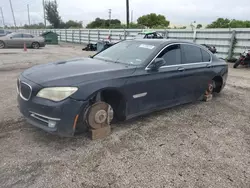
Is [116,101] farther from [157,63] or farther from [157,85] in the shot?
[157,63]

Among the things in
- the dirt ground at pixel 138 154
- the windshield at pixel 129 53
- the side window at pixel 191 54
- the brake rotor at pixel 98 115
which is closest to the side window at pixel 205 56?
the side window at pixel 191 54

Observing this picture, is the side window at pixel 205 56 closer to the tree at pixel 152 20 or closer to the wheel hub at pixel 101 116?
the wheel hub at pixel 101 116

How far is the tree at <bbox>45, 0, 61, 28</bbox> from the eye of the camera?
53969 mm

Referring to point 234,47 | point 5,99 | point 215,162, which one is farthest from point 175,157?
point 234,47

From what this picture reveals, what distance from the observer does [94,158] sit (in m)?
2.85

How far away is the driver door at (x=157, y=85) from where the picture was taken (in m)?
3.51

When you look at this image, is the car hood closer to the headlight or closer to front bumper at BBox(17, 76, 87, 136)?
the headlight

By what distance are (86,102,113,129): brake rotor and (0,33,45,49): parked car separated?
18680 mm

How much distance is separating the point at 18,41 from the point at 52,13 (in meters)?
38.8

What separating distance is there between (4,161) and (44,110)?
30.2 inches

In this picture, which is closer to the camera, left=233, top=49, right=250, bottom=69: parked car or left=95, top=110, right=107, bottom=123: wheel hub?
left=95, top=110, right=107, bottom=123: wheel hub

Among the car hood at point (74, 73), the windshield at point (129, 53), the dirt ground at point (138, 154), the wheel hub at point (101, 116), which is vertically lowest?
the dirt ground at point (138, 154)

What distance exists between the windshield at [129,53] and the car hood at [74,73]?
261 mm

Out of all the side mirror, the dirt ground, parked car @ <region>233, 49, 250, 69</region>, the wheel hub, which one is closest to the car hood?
the side mirror
